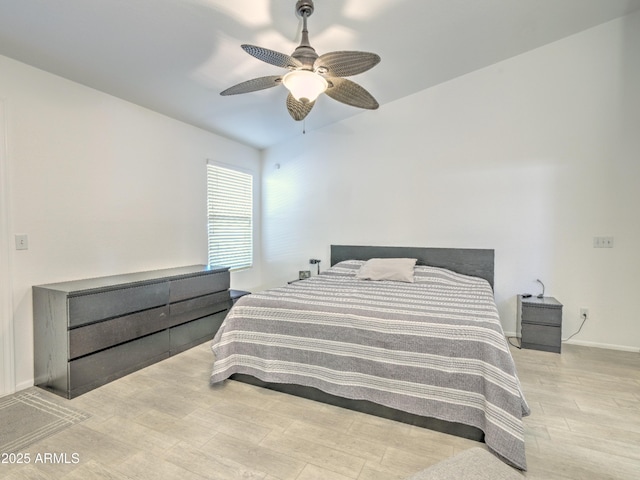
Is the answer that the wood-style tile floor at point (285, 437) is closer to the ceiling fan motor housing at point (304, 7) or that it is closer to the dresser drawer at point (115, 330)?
the dresser drawer at point (115, 330)

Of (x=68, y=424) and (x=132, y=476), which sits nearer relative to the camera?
(x=132, y=476)

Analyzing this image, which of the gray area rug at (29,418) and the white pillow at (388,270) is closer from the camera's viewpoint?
the gray area rug at (29,418)

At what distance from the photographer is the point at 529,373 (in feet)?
9.08

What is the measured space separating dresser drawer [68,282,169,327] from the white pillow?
2.12 meters

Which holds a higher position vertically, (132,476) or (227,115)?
(227,115)

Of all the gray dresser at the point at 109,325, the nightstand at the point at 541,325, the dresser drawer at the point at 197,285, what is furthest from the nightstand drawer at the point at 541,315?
the gray dresser at the point at 109,325

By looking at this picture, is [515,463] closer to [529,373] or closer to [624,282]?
[529,373]

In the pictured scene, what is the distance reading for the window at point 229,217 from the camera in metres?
4.33

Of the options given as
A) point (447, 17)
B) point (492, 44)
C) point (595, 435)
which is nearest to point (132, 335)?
point (595, 435)

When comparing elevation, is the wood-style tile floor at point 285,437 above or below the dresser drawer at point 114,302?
below

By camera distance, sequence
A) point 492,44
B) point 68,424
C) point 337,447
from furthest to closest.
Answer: point 492,44 → point 68,424 → point 337,447

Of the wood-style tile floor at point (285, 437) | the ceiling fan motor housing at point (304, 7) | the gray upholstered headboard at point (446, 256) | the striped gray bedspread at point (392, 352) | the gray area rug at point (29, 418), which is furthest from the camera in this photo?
the gray upholstered headboard at point (446, 256)

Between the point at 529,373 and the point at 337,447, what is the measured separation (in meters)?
1.93

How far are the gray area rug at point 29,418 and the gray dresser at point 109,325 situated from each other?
13 cm
